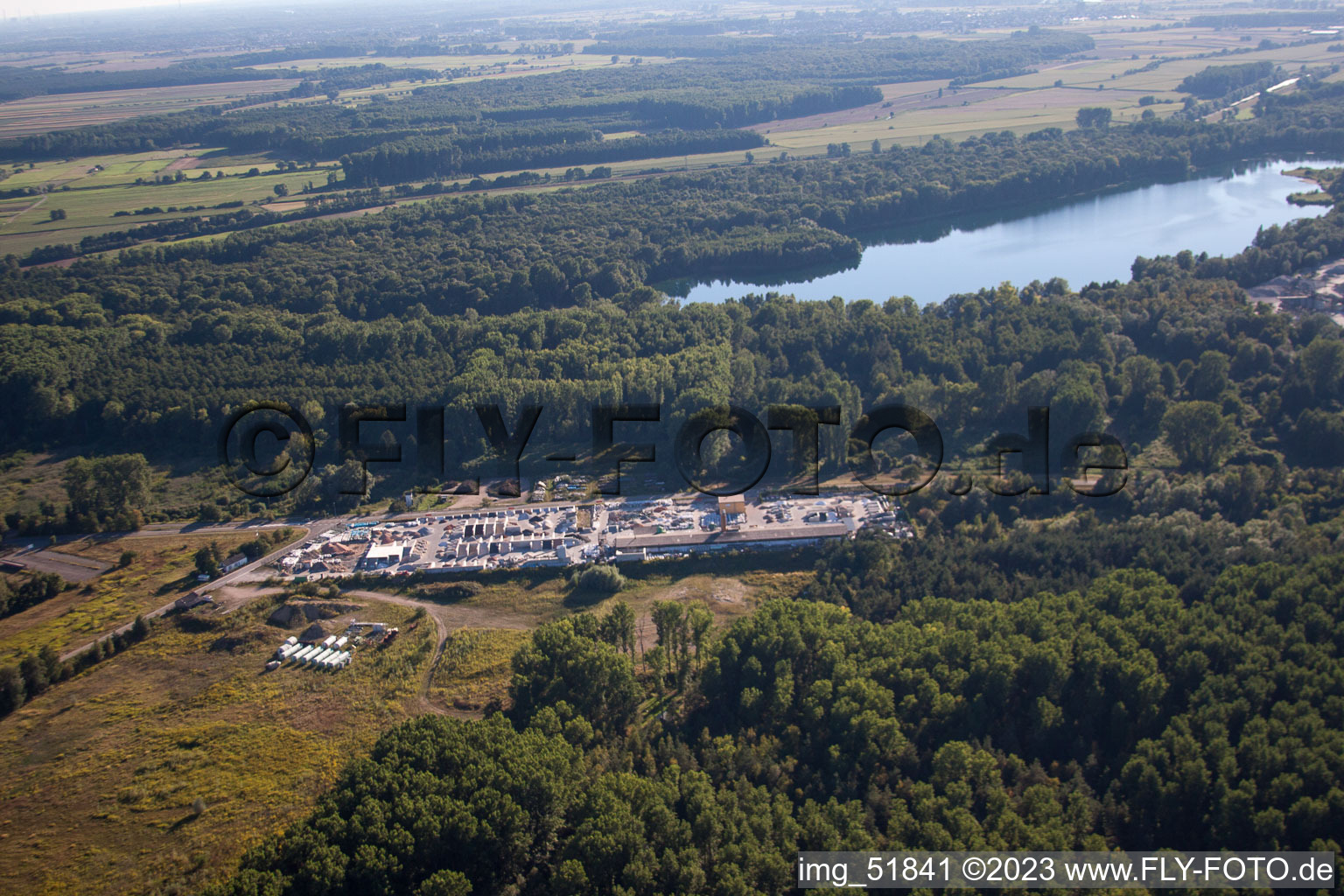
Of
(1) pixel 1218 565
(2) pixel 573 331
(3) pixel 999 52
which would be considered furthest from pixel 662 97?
(1) pixel 1218 565

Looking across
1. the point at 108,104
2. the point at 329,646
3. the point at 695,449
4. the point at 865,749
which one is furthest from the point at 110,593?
the point at 108,104

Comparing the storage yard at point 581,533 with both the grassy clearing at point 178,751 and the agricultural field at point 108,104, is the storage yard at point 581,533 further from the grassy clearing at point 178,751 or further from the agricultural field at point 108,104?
the agricultural field at point 108,104

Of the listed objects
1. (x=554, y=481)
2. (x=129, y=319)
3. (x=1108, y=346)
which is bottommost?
(x=554, y=481)

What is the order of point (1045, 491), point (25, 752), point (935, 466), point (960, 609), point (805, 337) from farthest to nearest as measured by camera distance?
point (805, 337) < point (935, 466) < point (1045, 491) < point (960, 609) < point (25, 752)

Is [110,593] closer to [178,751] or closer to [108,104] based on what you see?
[178,751]

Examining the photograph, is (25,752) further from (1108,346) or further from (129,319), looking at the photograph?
(1108,346)

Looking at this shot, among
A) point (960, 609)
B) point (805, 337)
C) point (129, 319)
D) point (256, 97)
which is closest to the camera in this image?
point (960, 609)
